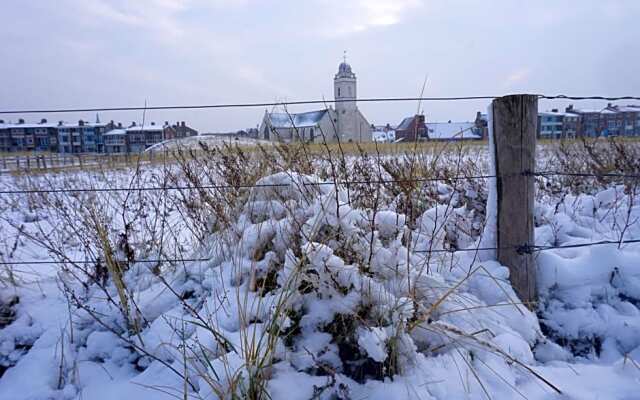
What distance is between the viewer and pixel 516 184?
195 cm

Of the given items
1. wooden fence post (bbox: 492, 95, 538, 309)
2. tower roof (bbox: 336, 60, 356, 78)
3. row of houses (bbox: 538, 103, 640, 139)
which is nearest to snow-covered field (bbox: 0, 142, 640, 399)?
wooden fence post (bbox: 492, 95, 538, 309)

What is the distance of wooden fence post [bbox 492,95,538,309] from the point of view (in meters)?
1.91

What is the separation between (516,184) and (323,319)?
1.26 meters

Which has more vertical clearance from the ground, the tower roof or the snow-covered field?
the tower roof

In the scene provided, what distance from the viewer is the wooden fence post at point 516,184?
1911 mm

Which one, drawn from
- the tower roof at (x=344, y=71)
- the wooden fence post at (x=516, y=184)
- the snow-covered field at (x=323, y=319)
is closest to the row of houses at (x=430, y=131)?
the wooden fence post at (x=516, y=184)

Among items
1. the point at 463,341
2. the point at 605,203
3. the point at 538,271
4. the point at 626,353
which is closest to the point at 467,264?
the point at 538,271

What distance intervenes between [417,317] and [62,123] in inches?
3170

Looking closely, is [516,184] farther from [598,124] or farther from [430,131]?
[598,124]

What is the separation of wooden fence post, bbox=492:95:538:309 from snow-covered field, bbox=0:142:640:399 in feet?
0.39

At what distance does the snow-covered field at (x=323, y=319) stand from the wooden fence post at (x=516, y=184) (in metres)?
0.12

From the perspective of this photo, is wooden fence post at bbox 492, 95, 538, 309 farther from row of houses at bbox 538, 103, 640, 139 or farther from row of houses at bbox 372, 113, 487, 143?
row of houses at bbox 538, 103, 640, 139

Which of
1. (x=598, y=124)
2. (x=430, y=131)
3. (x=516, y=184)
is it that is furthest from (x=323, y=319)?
(x=598, y=124)

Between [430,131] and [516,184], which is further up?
[430,131]
